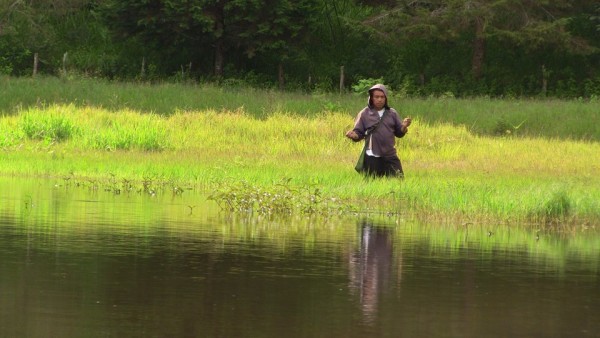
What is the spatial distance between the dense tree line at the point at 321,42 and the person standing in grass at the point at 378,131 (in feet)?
93.5

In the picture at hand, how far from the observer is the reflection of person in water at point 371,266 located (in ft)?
34.8

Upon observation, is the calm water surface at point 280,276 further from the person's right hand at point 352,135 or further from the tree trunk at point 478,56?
the tree trunk at point 478,56

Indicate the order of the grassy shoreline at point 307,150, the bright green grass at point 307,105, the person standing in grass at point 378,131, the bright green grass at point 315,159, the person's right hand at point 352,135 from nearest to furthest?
the bright green grass at point 315,159, the grassy shoreline at point 307,150, the person's right hand at point 352,135, the person standing in grass at point 378,131, the bright green grass at point 307,105

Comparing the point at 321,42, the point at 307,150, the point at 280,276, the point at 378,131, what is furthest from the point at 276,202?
the point at 321,42

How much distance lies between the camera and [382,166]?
21.1 metres

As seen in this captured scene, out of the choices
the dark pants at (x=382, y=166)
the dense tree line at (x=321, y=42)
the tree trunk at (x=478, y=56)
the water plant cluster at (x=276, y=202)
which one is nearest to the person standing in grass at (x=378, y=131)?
the dark pants at (x=382, y=166)

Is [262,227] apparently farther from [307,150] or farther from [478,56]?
[478,56]

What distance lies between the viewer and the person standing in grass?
67.9 feet

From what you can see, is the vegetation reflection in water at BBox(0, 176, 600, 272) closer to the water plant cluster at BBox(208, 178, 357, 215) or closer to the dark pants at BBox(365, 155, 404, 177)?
the water plant cluster at BBox(208, 178, 357, 215)

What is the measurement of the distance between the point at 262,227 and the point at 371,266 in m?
3.85

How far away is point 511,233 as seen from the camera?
16875mm

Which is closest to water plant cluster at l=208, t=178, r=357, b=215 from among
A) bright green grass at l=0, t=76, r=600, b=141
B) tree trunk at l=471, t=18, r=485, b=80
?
bright green grass at l=0, t=76, r=600, b=141

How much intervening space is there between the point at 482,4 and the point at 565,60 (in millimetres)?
6985

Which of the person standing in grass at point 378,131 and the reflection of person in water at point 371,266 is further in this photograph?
the person standing in grass at point 378,131
